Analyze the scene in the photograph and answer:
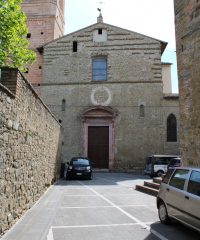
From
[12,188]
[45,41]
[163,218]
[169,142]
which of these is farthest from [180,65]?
[45,41]

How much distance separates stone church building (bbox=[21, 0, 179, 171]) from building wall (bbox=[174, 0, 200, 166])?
48.9ft

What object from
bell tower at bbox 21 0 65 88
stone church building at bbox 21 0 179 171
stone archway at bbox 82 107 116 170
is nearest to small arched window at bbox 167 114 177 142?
stone church building at bbox 21 0 179 171

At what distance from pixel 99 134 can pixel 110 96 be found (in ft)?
11.9

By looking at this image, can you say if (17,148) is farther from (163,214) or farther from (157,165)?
(157,165)

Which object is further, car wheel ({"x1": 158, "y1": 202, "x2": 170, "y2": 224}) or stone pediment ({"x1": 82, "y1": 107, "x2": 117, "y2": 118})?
stone pediment ({"x1": 82, "y1": 107, "x2": 117, "y2": 118})

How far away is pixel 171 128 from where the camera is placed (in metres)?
27.8

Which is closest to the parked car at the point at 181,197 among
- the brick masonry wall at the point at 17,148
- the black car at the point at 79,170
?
the brick masonry wall at the point at 17,148

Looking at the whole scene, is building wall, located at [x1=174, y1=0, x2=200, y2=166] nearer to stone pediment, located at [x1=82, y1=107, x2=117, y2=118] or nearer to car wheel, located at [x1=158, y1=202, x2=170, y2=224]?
car wheel, located at [x1=158, y1=202, x2=170, y2=224]

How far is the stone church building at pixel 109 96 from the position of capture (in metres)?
27.4

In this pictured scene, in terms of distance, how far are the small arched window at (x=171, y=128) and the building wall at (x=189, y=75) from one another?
50.2 feet

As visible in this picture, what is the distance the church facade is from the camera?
27.4 meters

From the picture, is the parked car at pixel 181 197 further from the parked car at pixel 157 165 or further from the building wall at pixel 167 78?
the building wall at pixel 167 78

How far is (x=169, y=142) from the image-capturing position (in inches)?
1077

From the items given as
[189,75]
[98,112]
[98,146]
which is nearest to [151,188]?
[189,75]
